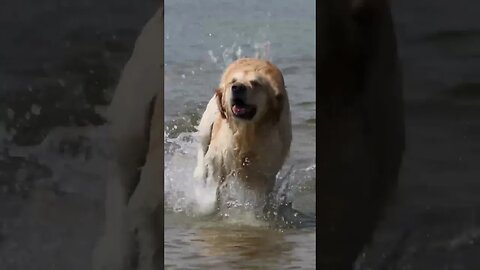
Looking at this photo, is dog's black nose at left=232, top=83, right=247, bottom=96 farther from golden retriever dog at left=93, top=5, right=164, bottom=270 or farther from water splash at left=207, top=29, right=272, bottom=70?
golden retriever dog at left=93, top=5, right=164, bottom=270

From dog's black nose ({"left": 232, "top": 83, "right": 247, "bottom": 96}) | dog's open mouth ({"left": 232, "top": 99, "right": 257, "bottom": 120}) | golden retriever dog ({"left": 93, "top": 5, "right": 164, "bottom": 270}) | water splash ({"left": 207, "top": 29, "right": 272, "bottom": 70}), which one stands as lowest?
golden retriever dog ({"left": 93, "top": 5, "right": 164, "bottom": 270})

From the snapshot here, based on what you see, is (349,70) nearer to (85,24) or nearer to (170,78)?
(85,24)

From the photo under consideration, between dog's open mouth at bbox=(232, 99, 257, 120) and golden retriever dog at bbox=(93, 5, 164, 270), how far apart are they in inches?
38.0

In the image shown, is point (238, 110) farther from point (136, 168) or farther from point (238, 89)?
point (136, 168)

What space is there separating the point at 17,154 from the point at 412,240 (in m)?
0.74

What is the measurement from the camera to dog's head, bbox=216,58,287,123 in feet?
8.25

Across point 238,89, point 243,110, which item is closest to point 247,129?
point 243,110

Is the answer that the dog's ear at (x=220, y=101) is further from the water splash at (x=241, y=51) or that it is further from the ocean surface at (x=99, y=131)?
the ocean surface at (x=99, y=131)

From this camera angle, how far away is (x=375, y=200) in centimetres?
163

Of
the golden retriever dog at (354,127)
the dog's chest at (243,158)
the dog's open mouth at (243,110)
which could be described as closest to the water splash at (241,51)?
the dog's open mouth at (243,110)

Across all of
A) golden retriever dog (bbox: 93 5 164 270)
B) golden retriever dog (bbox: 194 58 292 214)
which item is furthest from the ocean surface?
golden retriever dog (bbox: 194 58 292 214)

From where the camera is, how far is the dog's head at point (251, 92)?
8.25ft

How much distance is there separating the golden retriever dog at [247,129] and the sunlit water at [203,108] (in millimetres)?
35

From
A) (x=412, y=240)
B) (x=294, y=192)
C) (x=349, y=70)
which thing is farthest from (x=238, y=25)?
(x=412, y=240)
